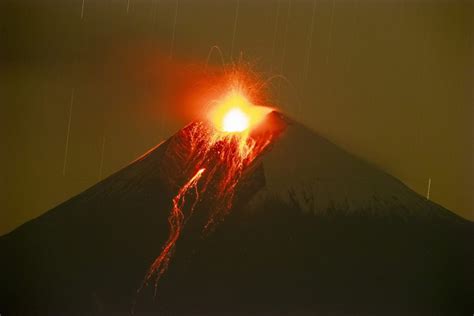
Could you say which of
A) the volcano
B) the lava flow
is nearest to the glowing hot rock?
the lava flow

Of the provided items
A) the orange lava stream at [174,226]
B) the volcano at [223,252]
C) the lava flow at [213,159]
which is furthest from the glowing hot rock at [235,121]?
the orange lava stream at [174,226]

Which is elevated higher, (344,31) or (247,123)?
(344,31)

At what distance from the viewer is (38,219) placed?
362cm

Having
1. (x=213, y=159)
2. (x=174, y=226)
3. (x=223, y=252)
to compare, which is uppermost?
(x=213, y=159)

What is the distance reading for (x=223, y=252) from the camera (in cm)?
360

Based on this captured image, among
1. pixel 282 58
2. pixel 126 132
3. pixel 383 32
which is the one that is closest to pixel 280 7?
pixel 282 58

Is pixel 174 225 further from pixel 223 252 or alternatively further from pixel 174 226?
pixel 223 252

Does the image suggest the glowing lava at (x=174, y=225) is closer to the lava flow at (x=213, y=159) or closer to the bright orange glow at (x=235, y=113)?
the lava flow at (x=213, y=159)

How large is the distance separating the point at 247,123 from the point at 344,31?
32.7 inches

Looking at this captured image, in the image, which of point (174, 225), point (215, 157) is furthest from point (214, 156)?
point (174, 225)

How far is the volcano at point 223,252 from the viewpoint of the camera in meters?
3.57

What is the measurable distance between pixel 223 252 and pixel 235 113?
34.0 inches

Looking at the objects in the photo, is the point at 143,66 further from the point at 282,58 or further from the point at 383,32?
the point at 383,32

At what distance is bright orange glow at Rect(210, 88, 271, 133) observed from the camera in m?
3.68
